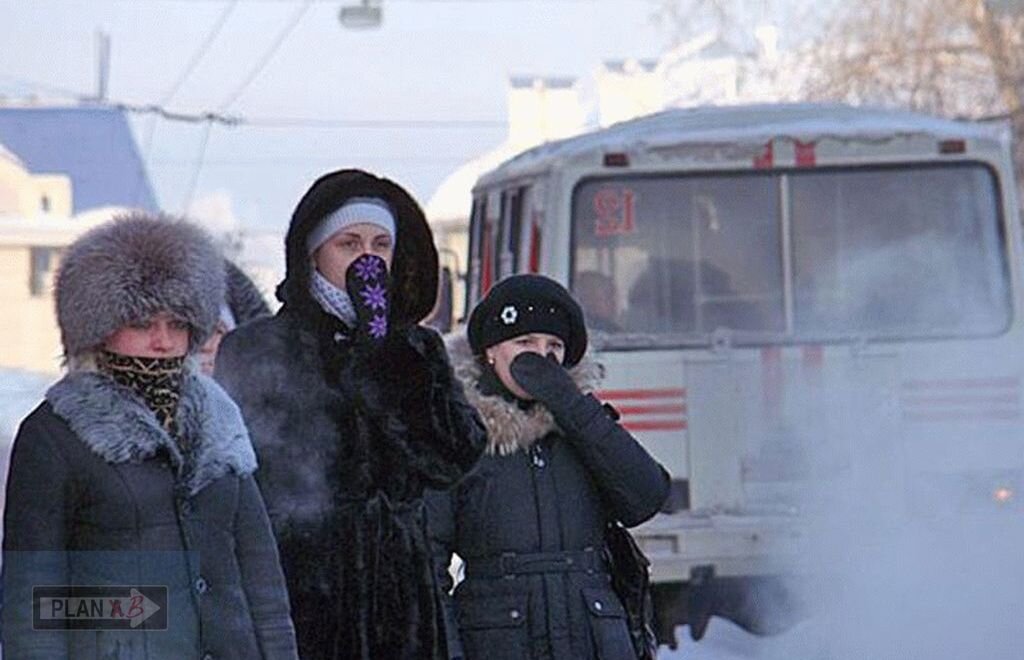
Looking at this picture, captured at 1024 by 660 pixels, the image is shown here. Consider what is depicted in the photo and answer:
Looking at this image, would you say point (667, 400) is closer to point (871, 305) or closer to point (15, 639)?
point (871, 305)

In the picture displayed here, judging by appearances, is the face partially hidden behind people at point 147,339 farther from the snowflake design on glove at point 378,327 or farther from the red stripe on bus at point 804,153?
the red stripe on bus at point 804,153

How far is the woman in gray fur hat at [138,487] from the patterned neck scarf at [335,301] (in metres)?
0.55

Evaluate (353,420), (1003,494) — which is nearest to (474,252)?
(1003,494)

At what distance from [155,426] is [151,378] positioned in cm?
11

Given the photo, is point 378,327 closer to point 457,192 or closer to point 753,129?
point 753,129

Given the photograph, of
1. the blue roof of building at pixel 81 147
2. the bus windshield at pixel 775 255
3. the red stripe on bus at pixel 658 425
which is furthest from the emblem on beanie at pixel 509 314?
the blue roof of building at pixel 81 147

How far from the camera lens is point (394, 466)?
17.3ft

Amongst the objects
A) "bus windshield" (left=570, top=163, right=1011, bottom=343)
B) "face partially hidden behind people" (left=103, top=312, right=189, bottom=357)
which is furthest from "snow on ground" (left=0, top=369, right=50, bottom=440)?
"face partially hidden behind people" (left=103, top=312, right=189, bottom=357)

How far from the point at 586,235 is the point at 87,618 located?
7800 millimetres

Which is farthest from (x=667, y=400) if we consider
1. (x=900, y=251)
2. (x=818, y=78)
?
(x=818, y=78)

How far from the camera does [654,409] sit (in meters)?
11.9

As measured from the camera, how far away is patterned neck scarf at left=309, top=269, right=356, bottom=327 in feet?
17.5

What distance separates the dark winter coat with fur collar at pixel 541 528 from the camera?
5449mm

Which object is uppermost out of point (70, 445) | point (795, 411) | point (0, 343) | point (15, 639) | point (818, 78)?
point (818, 78)
